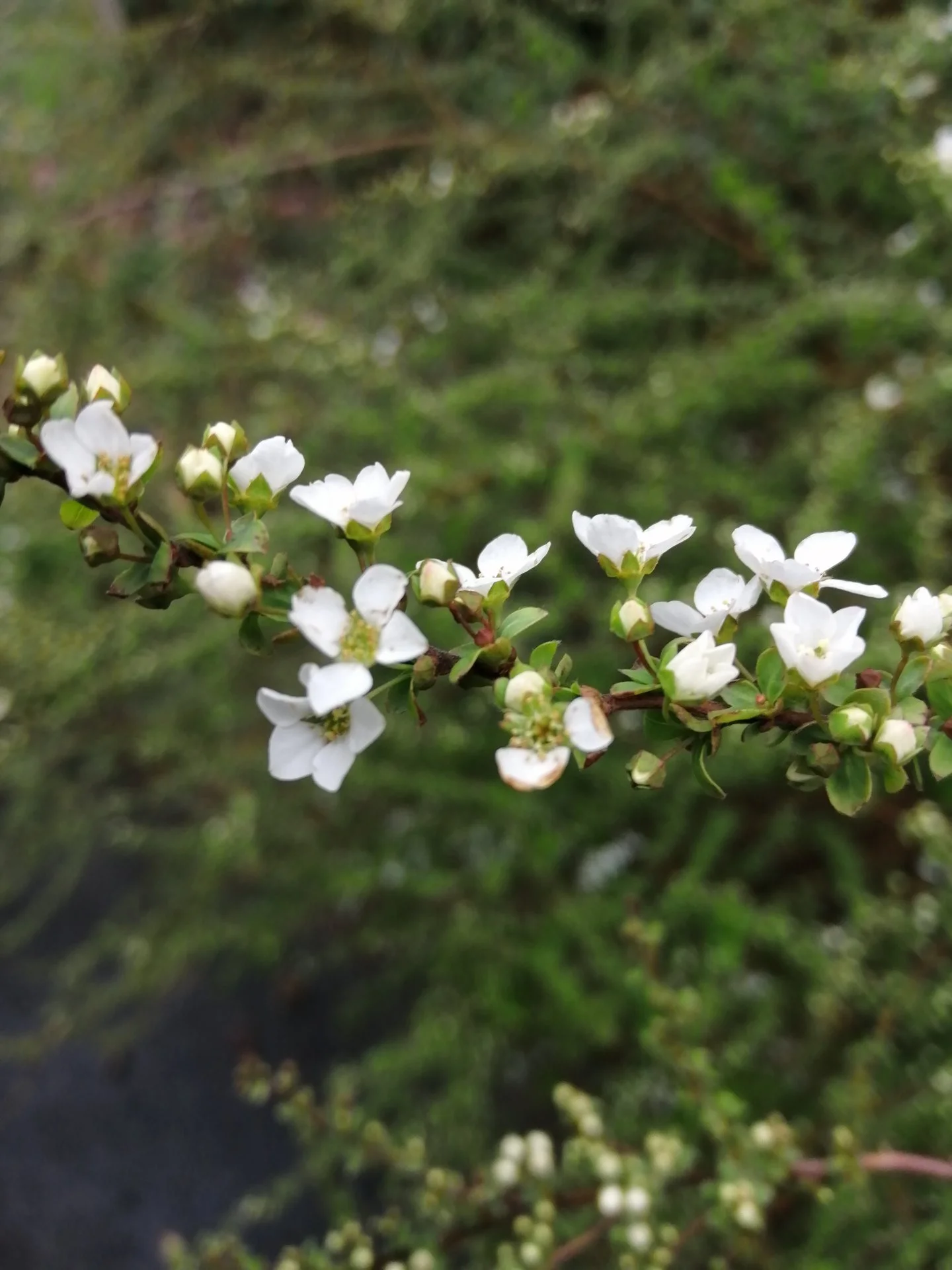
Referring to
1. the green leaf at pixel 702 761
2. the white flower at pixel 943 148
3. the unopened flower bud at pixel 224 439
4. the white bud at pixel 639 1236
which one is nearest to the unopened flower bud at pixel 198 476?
the unopened flower bud at pixel 224 439

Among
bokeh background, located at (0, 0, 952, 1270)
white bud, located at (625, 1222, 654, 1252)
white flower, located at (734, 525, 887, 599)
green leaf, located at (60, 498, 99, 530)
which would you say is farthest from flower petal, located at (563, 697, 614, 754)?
bokeh background, located at (0, 0, 952, 1270)

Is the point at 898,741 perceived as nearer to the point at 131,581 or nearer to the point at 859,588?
the point at 859,588

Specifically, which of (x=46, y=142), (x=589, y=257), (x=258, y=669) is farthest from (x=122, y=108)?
(x=258, y=669)

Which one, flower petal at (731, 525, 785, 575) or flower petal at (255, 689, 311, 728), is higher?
flower petal at (731, 525, 785, 575)

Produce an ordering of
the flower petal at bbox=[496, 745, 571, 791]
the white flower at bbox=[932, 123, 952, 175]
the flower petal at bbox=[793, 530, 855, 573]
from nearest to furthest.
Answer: the flower petal at bbox=[496, 745, 571, 791] < the flower petal at bbox=[793, 530, 855, 573] < the white flower at bbox=[932, 123, 952, 175]

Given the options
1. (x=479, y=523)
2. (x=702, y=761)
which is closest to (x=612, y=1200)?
(x=702, y=761)

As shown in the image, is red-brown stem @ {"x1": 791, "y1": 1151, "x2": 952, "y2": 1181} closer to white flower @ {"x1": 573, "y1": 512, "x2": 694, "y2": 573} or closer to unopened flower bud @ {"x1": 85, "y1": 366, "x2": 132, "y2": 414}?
white flower @ {"x1": 573, "y1": 512, "x2": 694, "y2": 573}

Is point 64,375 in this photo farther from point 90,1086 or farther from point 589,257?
point 90,1086
